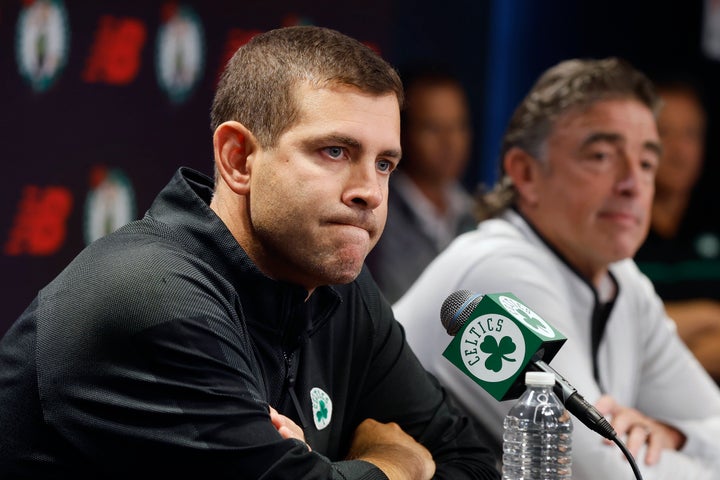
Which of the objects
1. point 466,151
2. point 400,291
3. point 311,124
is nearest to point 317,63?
point 311,124

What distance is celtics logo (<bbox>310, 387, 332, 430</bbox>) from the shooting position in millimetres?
2119

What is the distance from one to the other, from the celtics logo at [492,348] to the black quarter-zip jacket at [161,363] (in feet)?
0.87

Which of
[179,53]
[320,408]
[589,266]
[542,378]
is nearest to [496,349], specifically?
[542,378]

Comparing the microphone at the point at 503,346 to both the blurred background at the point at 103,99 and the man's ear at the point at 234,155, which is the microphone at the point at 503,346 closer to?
the man's ear at the point at 234,155

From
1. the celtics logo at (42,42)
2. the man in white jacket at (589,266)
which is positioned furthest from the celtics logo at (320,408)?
the celtics logo at (42,42)

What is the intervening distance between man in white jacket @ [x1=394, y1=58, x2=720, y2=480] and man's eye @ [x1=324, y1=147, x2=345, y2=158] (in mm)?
923

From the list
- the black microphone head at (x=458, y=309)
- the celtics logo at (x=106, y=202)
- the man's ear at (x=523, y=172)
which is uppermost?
the black microphone head at (x=458, y=309)

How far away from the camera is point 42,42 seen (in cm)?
362

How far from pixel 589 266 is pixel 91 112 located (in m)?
1.73

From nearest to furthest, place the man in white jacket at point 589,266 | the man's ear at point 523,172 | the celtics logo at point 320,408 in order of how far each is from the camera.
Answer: the celtics logo at point 320,408 → the man in white jacket at point 589,266 → the man's ear at point 523,172

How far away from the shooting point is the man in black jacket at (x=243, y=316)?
68.3 inches

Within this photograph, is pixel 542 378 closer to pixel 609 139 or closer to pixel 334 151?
pixel 334 151

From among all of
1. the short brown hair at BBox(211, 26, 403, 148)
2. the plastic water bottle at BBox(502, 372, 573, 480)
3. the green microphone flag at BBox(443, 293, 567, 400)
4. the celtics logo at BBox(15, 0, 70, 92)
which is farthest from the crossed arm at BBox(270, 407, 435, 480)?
the celtics logo at BBox(15, 0, 70, 92)

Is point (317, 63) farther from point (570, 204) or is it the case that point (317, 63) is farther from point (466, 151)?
point (466, 151)
